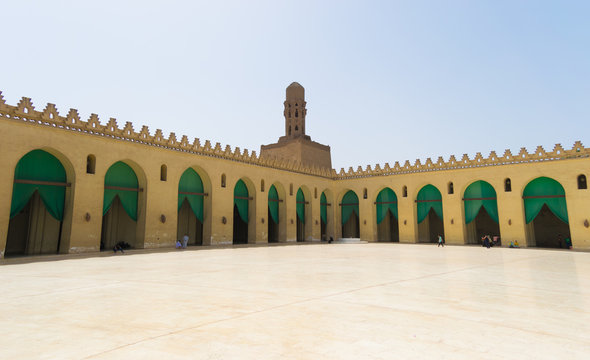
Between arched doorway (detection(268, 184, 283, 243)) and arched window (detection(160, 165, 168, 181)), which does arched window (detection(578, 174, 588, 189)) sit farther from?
arched window (detection(160, 165, 168, 181))

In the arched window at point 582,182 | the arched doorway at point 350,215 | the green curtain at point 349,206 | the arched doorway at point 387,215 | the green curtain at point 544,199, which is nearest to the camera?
the arched window at point 582,182

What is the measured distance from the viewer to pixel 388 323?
178 inches

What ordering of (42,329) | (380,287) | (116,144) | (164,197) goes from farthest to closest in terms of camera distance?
(164,197) < (116,144) < (380,287) < (42,329)

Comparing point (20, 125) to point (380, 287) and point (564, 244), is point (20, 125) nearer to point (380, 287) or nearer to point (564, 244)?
point (380, 287)

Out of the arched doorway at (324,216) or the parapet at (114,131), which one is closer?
the parapet at (114,131)

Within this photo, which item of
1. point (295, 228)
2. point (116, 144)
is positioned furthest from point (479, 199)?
point (116, 144)

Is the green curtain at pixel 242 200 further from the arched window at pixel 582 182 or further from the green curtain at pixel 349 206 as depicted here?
the arched window at pixel 582 182

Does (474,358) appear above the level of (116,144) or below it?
below

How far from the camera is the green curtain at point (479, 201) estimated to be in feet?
80.2

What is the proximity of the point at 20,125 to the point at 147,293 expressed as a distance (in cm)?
1244

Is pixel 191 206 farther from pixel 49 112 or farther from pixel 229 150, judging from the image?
pixel 49 112

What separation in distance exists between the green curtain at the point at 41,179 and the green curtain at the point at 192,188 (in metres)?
5.88

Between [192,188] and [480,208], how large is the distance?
1912 centimetres

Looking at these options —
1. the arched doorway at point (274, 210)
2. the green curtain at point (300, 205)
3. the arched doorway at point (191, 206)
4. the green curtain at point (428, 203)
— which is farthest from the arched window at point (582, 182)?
the arched doorway at point (191, 206)
